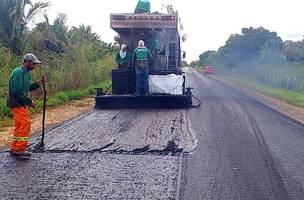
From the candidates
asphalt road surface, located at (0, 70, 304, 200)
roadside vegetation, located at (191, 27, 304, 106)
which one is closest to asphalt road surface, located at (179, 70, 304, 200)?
asphalt road surface, located at (0, 70, 304, 200)

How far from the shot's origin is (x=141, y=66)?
1396cm

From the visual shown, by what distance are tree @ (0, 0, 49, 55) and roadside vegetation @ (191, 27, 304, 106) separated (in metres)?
12.2

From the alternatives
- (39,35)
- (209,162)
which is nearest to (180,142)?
(209,162)

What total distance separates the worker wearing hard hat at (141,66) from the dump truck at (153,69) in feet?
0.91

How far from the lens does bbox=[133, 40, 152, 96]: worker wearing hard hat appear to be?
13.9 meters

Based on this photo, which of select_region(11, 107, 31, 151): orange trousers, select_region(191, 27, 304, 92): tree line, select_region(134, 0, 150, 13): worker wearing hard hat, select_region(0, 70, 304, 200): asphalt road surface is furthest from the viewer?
select_region(191, 27, 304, 92): tree line

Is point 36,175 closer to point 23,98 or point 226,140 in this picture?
point 23,98

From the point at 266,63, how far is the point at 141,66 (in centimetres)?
3167

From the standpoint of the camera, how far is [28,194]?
17.7 ft

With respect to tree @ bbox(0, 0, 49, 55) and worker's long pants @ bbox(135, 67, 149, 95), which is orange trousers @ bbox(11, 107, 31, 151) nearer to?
worker's long pants @ bbox(135, 67, 149, 95)

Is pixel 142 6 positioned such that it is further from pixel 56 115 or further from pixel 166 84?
pixel 56 115

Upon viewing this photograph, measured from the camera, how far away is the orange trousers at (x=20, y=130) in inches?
293

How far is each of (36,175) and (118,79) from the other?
8960mm

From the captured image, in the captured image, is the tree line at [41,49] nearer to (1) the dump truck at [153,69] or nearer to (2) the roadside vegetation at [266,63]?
(1) the dump truck at [153,69]
